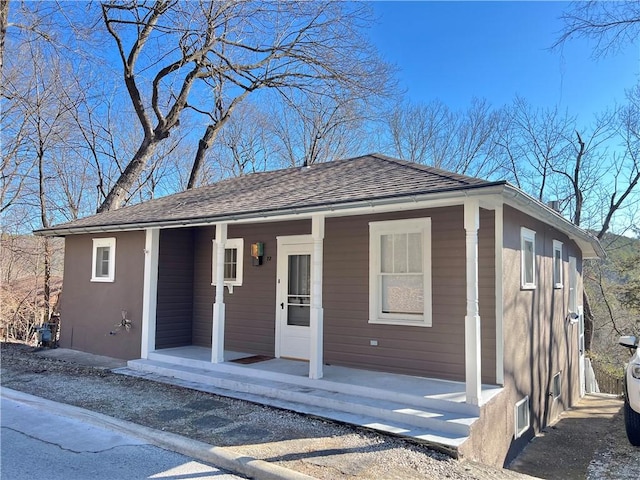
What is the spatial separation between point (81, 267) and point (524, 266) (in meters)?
9.32

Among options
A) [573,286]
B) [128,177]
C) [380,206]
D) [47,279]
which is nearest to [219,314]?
[380,206]

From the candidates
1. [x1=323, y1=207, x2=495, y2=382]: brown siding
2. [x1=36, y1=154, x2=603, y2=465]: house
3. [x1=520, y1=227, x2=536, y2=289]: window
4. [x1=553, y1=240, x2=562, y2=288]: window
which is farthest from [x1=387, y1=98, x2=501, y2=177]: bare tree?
[x1=323, y1=207, x2=495, y2=382]: brown siding

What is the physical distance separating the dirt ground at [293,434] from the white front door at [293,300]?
6.31ft

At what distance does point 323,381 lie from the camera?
6102 mm

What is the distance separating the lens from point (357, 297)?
23.2 feet

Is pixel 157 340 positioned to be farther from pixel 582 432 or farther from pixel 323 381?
pixel 582 432

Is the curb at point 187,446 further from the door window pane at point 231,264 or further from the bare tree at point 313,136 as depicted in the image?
the bare tree at point 313,136

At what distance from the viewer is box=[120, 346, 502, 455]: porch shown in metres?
4.79

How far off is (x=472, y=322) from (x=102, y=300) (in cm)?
790

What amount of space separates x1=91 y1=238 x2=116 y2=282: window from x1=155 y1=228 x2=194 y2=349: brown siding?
1.39m

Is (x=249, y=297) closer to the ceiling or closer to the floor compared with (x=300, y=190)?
closer to the floor

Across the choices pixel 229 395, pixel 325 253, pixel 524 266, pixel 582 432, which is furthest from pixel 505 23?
pixel 229 395

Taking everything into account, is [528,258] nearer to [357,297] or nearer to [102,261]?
[357,297]

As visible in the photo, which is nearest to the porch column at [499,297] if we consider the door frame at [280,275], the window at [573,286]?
the door frame at [280,275]
